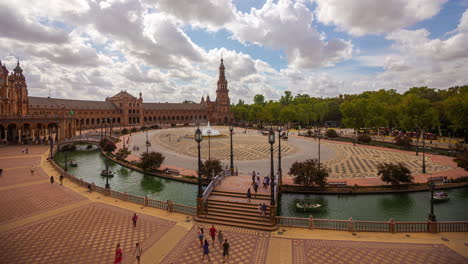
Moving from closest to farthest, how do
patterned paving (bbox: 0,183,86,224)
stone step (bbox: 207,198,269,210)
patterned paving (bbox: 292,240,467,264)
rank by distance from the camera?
patterned paving (bbox: 292,240,467,264)
stone step (bbox: 207,198,269,210)
patterned paving (bbox: 0,183,86,224)

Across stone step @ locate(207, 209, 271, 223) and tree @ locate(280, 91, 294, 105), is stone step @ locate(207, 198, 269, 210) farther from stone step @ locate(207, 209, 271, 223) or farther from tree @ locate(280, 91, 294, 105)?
tree @ locate(280, 91, 294, 105)

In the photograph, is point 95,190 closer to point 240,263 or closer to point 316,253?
point 240,263

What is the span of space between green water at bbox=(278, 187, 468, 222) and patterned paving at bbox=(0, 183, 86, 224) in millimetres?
17704

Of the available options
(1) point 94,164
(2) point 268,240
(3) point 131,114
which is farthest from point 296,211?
(3) point 131,114

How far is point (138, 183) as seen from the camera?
27.5 metres

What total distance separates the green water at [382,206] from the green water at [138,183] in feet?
31.5

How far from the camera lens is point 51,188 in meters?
22.1

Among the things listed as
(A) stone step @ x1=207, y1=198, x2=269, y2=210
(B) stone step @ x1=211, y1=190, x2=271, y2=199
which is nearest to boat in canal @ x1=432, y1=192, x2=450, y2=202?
(B) stone step @ x1=211, y1=190, x2=271, y2=199

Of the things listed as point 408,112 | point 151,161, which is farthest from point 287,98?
point 151,161

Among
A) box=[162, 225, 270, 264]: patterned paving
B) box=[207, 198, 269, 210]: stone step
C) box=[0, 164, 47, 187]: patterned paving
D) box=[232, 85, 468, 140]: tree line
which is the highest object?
Answer: box=[232, 85, 468, 140]: tree line

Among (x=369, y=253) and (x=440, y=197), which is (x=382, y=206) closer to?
(x=440, y=197)

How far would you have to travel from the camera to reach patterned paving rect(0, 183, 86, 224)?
16594 mm

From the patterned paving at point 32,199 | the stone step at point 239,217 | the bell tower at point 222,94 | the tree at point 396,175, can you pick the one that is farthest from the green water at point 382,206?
the bell tower at point 222,94

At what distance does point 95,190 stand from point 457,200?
32.7 metres
